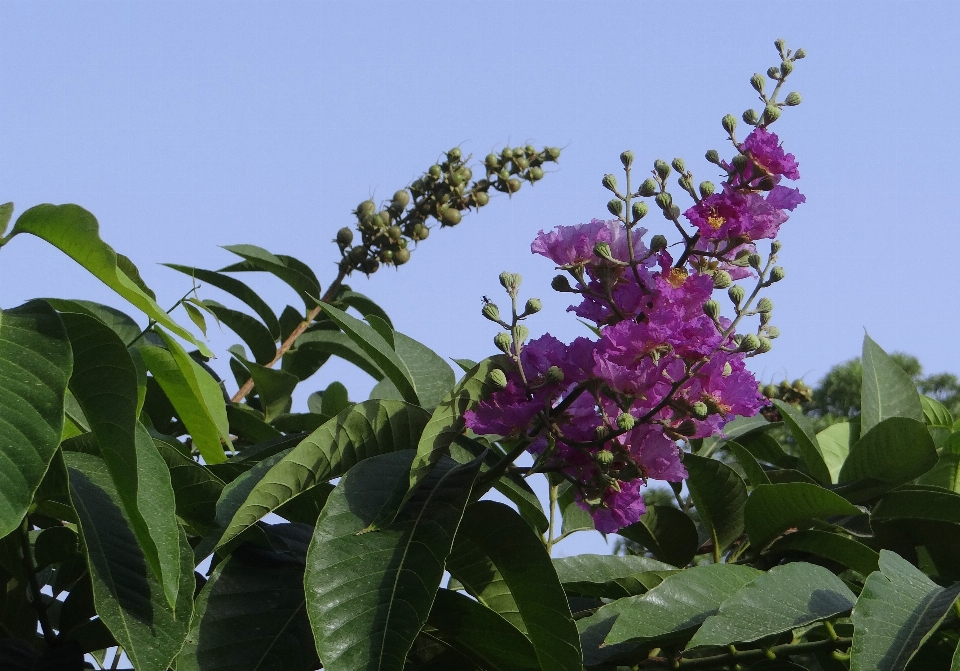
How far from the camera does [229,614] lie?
1.21 metres

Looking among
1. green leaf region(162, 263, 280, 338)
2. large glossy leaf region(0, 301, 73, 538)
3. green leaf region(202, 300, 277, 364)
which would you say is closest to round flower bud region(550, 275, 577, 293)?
large glossy leaf region(0, 301, 73, 538)

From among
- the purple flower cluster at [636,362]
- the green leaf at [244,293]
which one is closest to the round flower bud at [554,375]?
the purple flower cluster at [636,362]

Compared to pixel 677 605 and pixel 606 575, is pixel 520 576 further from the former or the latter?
pixel 606 575

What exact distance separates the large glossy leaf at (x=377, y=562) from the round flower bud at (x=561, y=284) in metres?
0.27

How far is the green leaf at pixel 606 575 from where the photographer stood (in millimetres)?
1473

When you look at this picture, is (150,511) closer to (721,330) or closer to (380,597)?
(380,597)

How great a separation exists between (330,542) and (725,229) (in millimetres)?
638

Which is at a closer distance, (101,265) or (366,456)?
Result: (101,265)

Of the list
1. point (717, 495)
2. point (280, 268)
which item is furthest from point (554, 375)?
point (280, 268)

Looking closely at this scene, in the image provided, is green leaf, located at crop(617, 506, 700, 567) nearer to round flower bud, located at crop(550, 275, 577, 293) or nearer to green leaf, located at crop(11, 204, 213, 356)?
round flower bud, located at crop(550, 275, 577, 293)

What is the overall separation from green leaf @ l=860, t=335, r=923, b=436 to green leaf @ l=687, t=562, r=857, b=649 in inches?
25.0

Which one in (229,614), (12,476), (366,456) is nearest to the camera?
(12,476)

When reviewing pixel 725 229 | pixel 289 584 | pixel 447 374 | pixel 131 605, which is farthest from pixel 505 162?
pixel 131 605

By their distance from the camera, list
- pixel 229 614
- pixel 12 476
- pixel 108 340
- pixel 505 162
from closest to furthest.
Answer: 1. pixel 12 476
2. pixel 108 340
3. pixel 229 614
4. pixel 505 162
